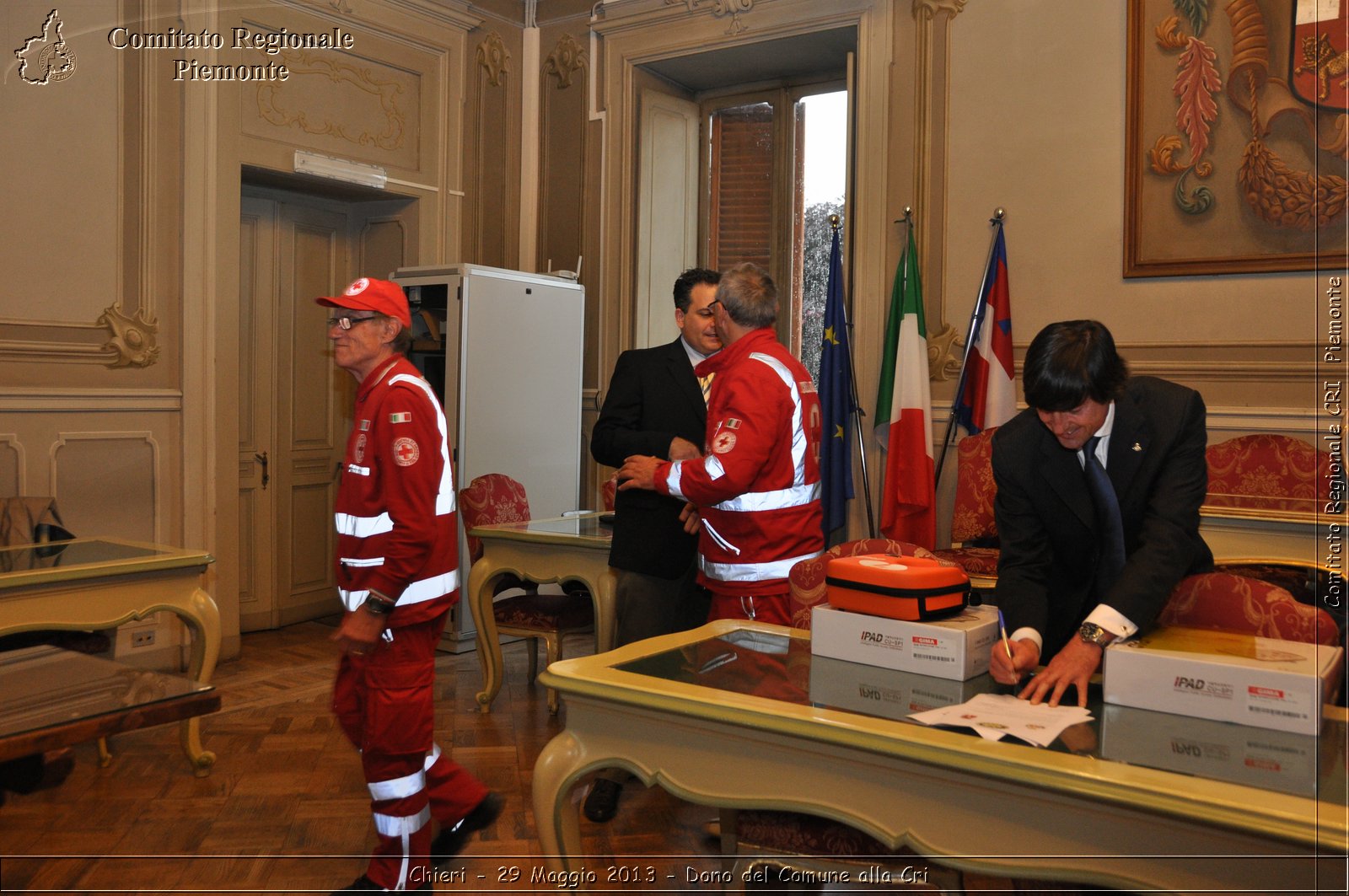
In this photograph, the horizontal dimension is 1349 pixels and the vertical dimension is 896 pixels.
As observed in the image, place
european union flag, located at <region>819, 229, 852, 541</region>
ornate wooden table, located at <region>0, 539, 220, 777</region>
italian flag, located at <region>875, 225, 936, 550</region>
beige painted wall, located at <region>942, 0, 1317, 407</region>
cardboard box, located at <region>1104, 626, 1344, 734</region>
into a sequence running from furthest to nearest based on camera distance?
european union flag, located at <region>819, 229, 852, 541</region> < italian flag, located at <region>875, 225, 936, 550</region> < beige painted wall, located at <region>942, 0, 1317, 407</region> < ornate wooden table, located at <region>0, 539, 220, 777</region> < cardboard box, located at <region>1104, 626, 1344, 734</region>

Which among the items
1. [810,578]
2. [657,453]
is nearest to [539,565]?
[657,453]

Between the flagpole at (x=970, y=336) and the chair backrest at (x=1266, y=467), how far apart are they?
44.4 inches

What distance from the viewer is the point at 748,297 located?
2.84 meters

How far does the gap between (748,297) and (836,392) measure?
7.98 feet

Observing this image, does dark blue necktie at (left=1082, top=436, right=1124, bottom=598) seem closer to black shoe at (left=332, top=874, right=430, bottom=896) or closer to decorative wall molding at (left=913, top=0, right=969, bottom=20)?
black shoe at (left=332, top=874, right=430, bottom=896)

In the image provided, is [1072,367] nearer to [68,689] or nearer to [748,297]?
[748,297]

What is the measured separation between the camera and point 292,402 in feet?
19.5

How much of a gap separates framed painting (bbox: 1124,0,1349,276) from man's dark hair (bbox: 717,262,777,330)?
2458mm

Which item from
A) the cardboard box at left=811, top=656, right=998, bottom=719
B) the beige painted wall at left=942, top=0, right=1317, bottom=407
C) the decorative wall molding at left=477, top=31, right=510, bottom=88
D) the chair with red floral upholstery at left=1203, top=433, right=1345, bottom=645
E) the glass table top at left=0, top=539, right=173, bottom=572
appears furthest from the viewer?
the decorative wall molding at left=477, top=31, right=510, bottom=88

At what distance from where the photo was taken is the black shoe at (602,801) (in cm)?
→ 319

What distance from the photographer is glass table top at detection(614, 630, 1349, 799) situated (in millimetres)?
1341

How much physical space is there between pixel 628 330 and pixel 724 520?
3606 millimetres

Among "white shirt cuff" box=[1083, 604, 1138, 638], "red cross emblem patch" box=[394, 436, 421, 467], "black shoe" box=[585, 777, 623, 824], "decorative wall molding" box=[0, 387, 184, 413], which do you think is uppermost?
"decorative wall molding" box=[0, 387, 184, 413]

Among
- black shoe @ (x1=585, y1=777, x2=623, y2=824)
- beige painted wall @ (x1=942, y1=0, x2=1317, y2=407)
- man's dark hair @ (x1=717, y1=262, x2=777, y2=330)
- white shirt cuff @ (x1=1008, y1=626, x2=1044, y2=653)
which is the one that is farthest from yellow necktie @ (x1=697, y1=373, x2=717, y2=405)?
beige painted wall @ (x1=942, y1=0, x2=1317, y2=407)
